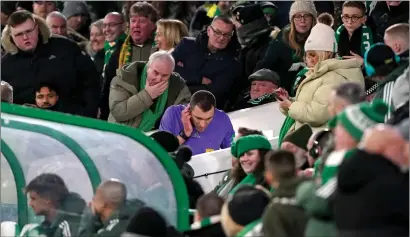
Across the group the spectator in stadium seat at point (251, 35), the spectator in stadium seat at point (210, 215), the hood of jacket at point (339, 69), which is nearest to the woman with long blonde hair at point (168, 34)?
the spectator in stadium seat at point (251, 35)

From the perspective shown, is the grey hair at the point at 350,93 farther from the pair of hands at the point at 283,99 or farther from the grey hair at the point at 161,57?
the grey hair at the point at 161,57

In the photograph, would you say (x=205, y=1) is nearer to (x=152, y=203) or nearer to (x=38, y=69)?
(x=38, y=69)

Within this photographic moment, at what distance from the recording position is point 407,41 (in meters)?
11.6

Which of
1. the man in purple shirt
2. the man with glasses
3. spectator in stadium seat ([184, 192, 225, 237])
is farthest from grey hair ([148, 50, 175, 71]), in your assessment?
spectator in stadium seat ([184, 192, 225, 237])

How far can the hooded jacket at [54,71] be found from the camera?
14945 mm

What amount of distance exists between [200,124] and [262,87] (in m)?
1.68

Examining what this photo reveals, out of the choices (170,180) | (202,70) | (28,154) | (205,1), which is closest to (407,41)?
(170,180)

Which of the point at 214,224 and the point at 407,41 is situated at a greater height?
the point at 407,41

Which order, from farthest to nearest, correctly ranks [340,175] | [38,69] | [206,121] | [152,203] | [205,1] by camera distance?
[205,1] < [38,69] < [206,121] < [152,203] < [340,175]

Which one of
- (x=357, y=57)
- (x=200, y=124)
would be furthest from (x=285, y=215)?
(x=357, y=57)

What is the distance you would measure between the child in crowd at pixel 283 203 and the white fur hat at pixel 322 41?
3728mm

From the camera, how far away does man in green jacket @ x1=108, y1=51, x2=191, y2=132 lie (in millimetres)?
14273

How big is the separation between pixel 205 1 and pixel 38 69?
11.8 feet

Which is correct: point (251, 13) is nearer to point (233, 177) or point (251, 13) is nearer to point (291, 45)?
point (291, 45)
